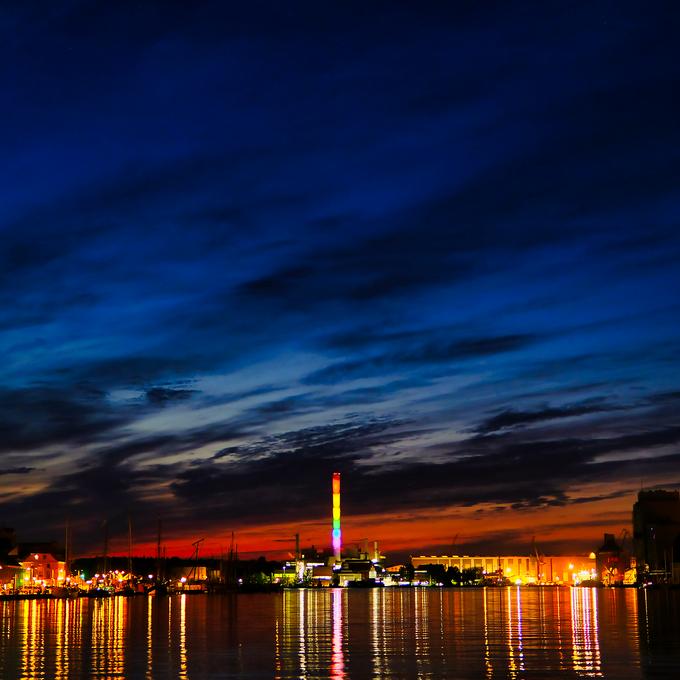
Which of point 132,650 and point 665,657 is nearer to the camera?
point 665,657

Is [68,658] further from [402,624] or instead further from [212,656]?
[402,624]

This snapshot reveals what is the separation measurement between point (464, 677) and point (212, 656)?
19032mm

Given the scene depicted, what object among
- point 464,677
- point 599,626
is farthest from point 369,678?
point 599,626

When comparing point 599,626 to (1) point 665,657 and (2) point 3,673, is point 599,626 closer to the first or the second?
(1) point 665,657

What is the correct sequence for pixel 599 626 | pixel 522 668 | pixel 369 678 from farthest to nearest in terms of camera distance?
pixel 599 626 < pixel 522 668 < pixel 369 678

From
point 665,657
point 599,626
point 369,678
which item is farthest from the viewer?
point 599,626

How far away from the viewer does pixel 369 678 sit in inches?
1935

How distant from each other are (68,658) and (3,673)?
9.24 m

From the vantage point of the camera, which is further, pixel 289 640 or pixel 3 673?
pixel 289 640

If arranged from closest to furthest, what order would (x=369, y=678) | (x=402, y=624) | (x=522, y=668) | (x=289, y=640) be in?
(x=369, y=678) → (x=522, y=668) → (x=289, y=640) → (x=402, y=624)

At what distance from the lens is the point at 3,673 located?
172 ft

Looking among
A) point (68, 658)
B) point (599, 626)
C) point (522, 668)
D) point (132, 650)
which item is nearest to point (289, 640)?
point (132, 650)

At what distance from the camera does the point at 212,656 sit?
62656 mm

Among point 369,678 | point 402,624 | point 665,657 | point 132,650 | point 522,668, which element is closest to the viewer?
point 369,678
